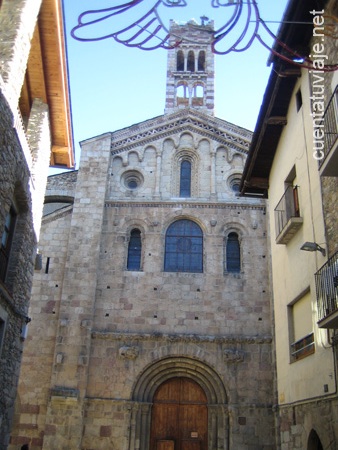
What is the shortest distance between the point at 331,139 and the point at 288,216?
284cm

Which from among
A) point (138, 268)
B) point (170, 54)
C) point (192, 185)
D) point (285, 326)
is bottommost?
point (285, 326)

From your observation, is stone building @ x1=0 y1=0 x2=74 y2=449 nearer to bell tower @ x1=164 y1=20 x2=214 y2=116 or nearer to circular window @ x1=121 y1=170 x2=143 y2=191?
circular window @ x1=121 y1=170 x2=143 y2=191

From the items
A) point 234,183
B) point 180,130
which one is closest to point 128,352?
point 234,183

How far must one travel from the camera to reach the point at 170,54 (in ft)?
87.9

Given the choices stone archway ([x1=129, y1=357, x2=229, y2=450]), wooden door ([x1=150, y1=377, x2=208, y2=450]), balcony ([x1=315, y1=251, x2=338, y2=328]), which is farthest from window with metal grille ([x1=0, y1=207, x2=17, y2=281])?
wooden door ([x1=150, y1=377, x2=208, y2=450])

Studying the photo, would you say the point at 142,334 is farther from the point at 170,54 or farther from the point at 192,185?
the point at 170,54

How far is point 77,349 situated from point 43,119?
347 inches

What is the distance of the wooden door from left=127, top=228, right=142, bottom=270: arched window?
4517mm

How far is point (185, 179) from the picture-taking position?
21188mm

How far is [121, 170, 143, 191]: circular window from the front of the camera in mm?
21062

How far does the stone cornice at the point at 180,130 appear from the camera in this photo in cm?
2164

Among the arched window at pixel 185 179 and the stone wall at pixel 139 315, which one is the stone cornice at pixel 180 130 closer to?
the stone wall at pixel 139 315

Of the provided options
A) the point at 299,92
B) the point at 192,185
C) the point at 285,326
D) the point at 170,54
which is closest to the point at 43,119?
the point at 299,92

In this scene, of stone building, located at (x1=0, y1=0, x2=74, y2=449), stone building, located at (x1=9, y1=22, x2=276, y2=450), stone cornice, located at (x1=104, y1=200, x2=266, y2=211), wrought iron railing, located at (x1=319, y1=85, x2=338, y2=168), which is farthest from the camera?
stone cornice, located at (x1=104, y1=200, x2=266, y2=211)
